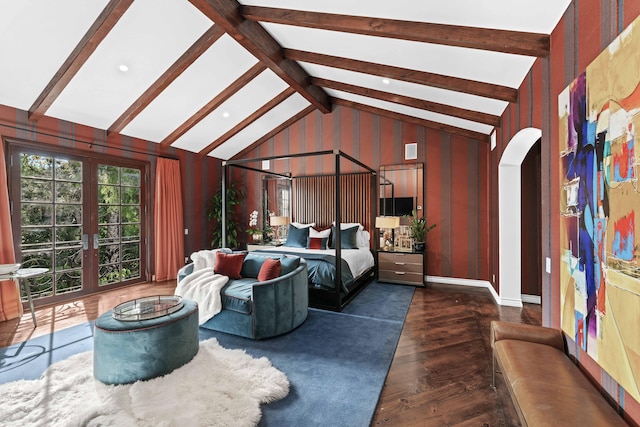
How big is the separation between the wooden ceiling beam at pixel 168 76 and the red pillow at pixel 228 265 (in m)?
2.53

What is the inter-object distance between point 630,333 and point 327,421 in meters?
1.62

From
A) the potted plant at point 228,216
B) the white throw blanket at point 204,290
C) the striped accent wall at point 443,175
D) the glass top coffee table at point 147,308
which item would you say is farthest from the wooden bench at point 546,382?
the potted plant at point 228,216

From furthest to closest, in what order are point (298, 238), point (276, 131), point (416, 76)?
1. point (276, 131)
2. point (298, 238)
3. point (416, 76)

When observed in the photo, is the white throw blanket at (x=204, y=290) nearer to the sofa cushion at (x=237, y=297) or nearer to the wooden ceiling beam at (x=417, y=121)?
the sofa cushion at (x=237, y=297)

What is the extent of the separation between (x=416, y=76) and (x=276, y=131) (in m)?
3.97

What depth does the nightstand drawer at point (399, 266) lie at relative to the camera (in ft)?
16.8

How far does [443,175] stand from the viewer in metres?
5.41

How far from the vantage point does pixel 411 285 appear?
5180mm

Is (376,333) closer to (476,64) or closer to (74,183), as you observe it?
(476,64)

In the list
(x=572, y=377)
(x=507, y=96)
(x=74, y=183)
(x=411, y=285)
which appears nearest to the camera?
(x=572, y=377)

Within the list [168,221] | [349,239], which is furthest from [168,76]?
[349,239]

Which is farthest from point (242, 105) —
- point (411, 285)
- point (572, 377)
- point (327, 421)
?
point (572, 377)

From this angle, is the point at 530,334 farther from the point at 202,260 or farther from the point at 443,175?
the point at 443,175

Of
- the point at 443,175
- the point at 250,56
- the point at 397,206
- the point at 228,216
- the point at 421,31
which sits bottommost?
the point at 228,216
